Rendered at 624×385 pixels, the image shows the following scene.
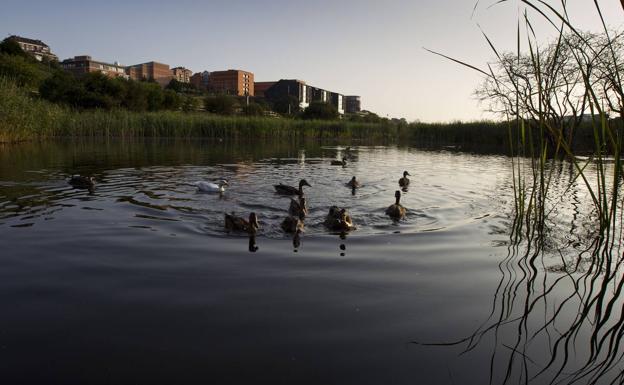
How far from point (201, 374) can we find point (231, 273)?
202 cm

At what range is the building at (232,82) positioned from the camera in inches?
4934

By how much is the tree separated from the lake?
203ft

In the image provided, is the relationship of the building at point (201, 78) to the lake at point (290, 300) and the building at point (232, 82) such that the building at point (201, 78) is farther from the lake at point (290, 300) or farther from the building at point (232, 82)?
the lake at point (290, 300)

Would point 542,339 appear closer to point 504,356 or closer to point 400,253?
point 504,356

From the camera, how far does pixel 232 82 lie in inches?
4978

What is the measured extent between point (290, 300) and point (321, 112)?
66.7 meters

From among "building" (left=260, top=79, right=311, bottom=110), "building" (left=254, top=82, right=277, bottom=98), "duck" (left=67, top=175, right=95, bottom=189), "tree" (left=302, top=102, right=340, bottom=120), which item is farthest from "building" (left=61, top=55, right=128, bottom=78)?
"duck" (left=67, top=175, right=95, bottom=189)

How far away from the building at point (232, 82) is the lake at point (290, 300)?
121 m

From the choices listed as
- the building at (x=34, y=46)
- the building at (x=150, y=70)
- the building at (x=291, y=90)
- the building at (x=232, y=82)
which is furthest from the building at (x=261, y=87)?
the building at (x=34, y=46)

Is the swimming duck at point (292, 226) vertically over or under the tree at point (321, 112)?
under

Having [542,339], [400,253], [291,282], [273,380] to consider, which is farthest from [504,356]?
[400,253]

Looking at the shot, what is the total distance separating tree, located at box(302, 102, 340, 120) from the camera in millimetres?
69000

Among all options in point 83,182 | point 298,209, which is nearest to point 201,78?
point 83,182

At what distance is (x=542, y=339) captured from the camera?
3479mm
